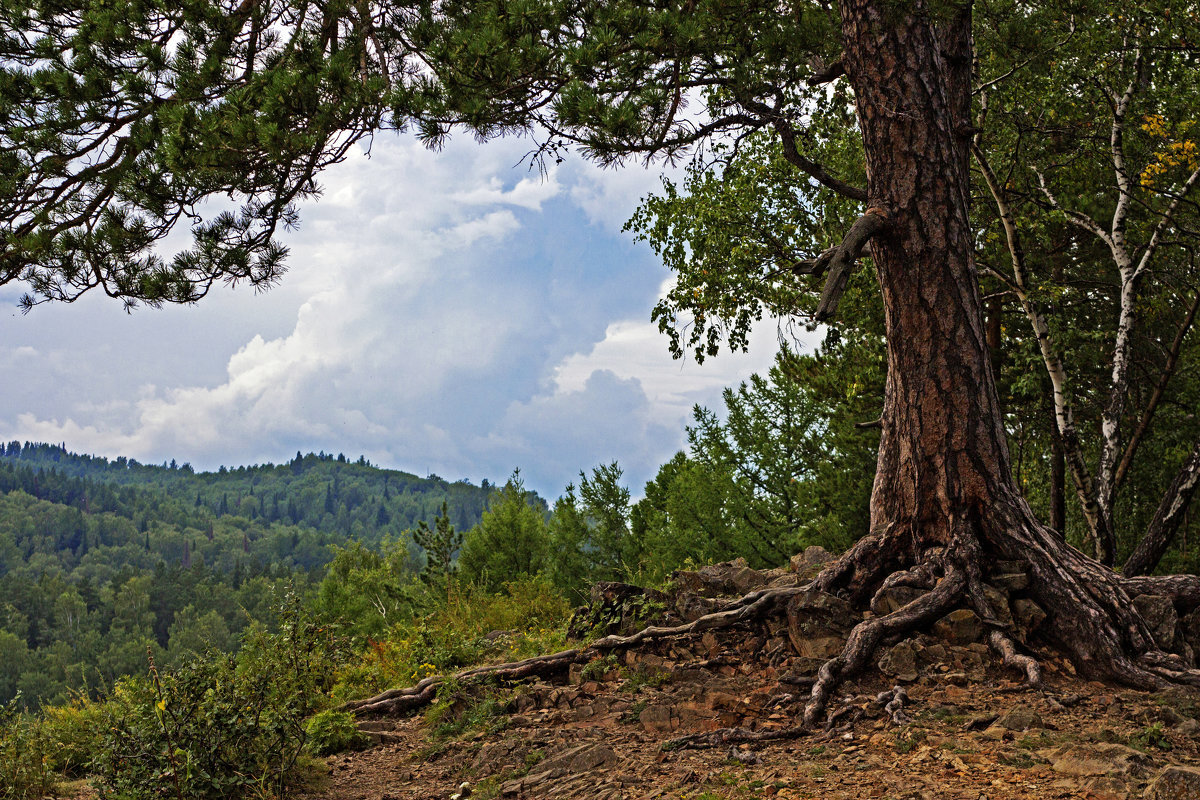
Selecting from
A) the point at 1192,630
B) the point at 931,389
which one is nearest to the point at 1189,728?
the point at 1192,630

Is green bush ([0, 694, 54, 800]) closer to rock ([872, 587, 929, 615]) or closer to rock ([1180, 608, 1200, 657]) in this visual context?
rock ([872, 587, 929, 615])

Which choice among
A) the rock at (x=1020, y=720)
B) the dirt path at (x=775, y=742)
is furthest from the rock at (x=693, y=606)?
the rock at (x=1020, y=720)

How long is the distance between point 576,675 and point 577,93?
454cm

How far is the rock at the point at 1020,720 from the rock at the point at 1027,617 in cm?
139

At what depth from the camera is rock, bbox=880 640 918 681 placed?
5.55m

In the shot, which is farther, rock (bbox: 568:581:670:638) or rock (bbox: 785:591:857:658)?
rock (bbox: 568:581:670:638)

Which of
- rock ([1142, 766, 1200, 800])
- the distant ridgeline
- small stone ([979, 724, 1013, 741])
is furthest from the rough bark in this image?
the distant ridgeline

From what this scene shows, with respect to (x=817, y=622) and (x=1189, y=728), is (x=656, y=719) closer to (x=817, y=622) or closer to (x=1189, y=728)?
(x=817, y=622)

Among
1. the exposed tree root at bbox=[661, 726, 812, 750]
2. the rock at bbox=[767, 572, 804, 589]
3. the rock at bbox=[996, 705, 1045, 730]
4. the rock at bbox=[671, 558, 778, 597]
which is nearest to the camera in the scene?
the rock at bbox=[996, 705, 1045, 730]

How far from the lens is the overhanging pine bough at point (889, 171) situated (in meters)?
6.07

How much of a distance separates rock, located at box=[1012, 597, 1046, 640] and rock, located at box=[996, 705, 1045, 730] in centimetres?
139

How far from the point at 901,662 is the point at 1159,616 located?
230 cm

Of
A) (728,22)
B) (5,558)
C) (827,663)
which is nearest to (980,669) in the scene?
(827,663)

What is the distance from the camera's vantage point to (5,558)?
169625 millimetres
